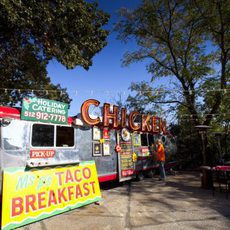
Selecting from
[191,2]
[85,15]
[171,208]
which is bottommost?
[171,208]

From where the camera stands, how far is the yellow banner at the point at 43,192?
402 centimetres

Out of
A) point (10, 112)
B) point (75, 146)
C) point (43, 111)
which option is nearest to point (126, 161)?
point (75, 146)

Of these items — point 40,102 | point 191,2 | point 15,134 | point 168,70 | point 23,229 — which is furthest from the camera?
point 168,70

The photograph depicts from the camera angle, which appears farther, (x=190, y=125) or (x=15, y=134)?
(x=190, y=125)

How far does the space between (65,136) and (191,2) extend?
38.6 feet

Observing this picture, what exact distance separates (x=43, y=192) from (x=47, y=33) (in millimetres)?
7158

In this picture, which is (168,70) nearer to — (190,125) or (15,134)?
(190,125)

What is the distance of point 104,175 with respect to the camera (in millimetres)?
7383

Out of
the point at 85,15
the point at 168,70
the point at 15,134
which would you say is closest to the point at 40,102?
the point at 15,134

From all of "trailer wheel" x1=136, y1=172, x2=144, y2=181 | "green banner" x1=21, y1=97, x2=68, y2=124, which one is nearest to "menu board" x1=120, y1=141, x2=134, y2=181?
"trailer wheel" x1=136, y1=172, x2=144, y2=181

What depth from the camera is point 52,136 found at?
A: 6008mm

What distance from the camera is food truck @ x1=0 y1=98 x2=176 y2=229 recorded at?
4.76m

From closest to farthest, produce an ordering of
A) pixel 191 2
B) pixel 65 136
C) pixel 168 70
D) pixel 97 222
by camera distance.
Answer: pixel 97 222, pixel 65 136, pixel 191 2, pixel 168 70

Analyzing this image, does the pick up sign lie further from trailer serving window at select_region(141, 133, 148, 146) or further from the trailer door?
trailer serving window at select_region(141, 133, 148, 146)
